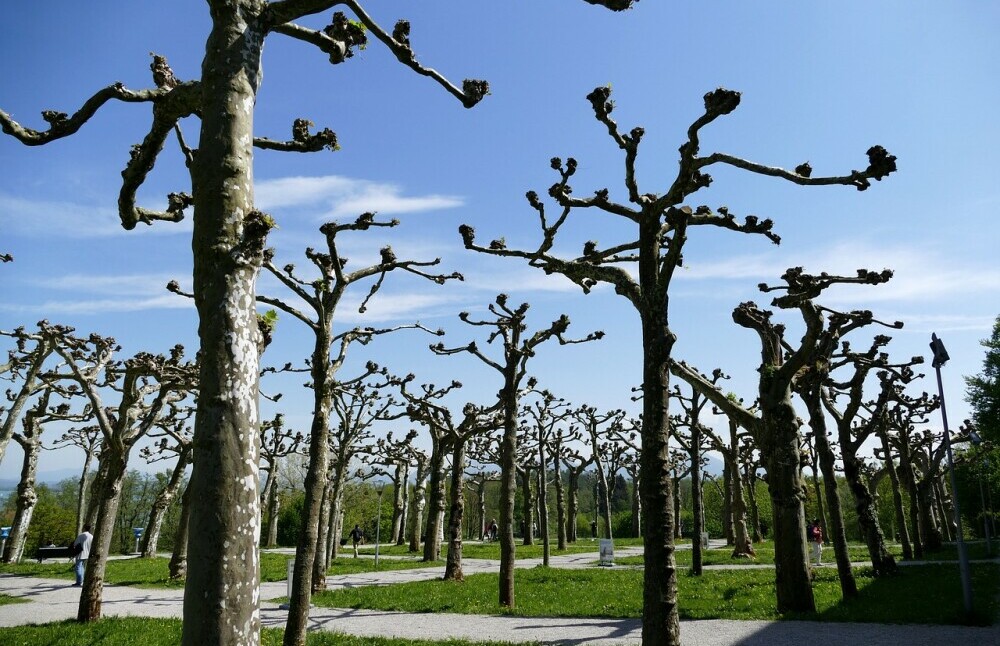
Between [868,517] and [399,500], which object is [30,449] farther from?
[868,517]

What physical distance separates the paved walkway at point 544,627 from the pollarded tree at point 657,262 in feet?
12.7

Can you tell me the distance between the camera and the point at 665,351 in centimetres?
803

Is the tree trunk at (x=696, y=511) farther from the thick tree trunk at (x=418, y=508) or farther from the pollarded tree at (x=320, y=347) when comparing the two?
the thick tree trunk at (x=418, y=508)

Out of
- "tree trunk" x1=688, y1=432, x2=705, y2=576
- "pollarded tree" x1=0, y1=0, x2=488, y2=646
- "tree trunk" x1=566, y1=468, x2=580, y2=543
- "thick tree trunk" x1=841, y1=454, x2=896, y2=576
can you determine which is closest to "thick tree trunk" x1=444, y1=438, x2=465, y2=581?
"tree trunk" x1=688, y1=432, x2=705, y2=576

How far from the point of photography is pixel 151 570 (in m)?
25.9

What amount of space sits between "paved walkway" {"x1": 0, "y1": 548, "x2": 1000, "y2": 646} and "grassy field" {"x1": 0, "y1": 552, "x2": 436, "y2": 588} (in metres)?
4.15

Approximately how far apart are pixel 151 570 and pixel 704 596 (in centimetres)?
2302

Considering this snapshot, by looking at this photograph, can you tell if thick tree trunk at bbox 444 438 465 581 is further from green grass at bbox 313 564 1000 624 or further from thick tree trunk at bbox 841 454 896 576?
thick tree trunk at bbox 841 454 896 576

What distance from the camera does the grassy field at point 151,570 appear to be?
22087mm

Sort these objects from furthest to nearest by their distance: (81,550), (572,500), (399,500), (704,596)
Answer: (572,500) < (399,500) < (81,550) < (704,596)

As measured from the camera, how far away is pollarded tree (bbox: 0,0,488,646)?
324cm

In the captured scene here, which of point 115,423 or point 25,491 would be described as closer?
point 115,423

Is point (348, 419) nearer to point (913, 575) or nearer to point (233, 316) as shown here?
point (913, 575)

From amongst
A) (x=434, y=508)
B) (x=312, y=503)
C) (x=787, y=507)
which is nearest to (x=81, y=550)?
(x=434, y=508)
